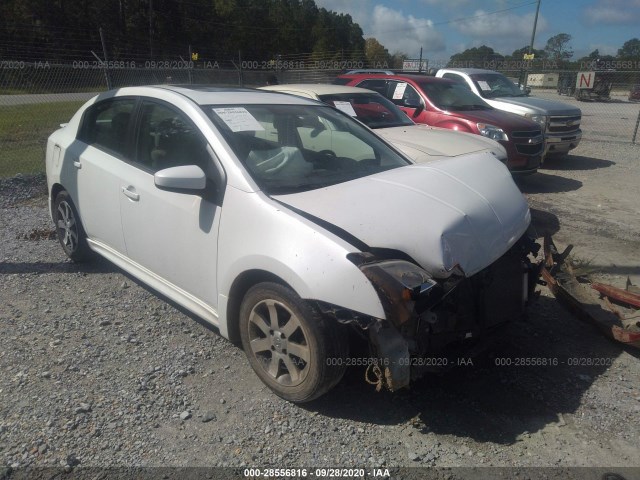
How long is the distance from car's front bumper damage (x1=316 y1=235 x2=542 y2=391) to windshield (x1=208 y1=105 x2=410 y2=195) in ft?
3.18

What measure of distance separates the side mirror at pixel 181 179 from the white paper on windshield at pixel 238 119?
45cm

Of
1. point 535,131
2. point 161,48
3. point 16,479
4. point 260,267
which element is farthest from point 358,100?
point 161,48

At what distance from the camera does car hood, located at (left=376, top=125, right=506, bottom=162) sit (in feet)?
18.8

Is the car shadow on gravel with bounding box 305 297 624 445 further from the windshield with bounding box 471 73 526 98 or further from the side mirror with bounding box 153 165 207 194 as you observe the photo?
the windshield with bounding box 471 73 526 98

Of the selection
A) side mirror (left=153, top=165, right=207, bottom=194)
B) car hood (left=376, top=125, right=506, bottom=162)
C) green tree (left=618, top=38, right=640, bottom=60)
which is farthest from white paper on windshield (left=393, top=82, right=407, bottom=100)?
green tree (left=618, top=38, right=640, bottom=60)

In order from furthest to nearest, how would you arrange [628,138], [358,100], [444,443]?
[628,138] → [358,100] → [444,443]

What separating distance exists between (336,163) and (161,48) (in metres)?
33.0

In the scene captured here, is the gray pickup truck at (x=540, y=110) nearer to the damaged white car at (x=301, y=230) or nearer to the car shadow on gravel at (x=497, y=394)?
the damaged white car at (x=301, y=230)

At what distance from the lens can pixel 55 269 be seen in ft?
16.3

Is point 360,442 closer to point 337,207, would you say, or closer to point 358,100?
point 337,207

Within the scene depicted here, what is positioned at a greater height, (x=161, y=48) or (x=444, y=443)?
(x=161, y=48)

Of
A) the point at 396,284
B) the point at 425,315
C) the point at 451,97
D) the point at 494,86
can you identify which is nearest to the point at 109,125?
the point at 396,284

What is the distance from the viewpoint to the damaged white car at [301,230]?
2611mm

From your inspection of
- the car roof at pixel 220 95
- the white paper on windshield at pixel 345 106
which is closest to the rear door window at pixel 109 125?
the car roof at pixel 220 95
